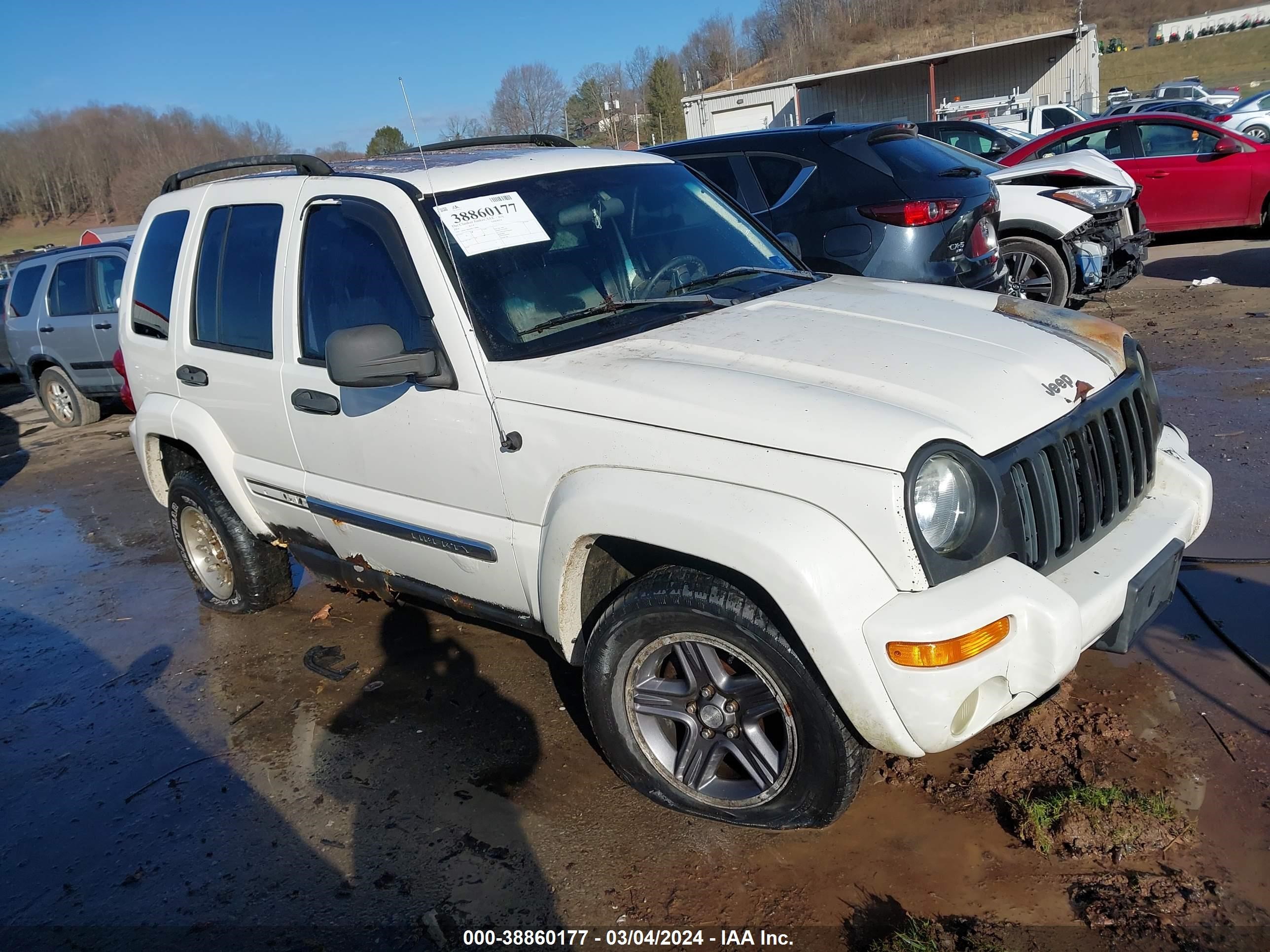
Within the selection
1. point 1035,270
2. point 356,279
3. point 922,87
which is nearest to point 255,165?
point 356,279

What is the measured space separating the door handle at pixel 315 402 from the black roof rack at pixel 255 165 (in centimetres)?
87

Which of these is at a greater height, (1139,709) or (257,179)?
(257,179)

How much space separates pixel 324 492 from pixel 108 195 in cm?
6443

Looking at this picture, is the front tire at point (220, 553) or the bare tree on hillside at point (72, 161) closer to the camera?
the front tire at point (220, 553)

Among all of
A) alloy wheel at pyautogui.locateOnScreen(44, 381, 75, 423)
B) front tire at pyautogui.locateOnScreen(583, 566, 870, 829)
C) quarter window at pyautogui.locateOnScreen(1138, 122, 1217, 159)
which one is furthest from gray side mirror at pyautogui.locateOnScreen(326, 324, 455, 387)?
quarter window at pyautogui.locateOnScreen(1138, 122, 1217, 159)

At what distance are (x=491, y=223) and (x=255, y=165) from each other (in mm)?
1561

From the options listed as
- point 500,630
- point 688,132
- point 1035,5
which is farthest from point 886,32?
point 500,630

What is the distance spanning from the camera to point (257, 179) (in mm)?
4172

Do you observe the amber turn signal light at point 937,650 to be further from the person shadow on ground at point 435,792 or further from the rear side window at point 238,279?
the rear side window at point 238,279

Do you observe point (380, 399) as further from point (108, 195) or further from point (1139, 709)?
point (108, 195)

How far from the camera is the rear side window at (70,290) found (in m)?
11.1

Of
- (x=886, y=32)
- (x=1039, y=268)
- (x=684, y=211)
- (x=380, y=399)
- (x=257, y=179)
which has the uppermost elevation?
(x=886, y=32)

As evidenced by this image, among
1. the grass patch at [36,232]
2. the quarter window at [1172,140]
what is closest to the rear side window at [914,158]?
the quarter window at [1172,140]

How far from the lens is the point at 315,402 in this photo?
12.3ft
